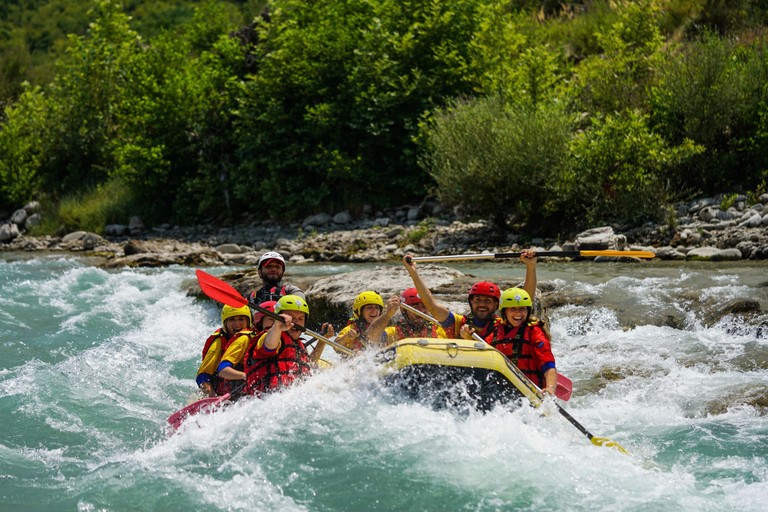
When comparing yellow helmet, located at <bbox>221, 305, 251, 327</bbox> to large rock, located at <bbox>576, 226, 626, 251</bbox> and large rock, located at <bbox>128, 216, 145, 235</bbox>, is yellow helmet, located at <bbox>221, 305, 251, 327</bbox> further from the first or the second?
large rock, located at <bbox>128, 216, 145, 235</bbox>

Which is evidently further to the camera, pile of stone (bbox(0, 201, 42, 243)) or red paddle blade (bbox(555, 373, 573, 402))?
pile of stone (bbox(0, 201, 42, 243))

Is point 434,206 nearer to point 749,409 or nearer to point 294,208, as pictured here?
point 294,208

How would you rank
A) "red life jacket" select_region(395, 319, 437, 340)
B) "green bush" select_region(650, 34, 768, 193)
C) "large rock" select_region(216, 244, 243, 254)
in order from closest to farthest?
"red life jacket" select_region(395, 319, 437, 340) < "green bush" select_region(650, 34, 768, 193) < "large rock" select_region(216, 244, 243, 254)

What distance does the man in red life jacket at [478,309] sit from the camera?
4.73 metres

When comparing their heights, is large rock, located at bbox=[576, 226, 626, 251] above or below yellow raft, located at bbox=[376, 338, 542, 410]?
below

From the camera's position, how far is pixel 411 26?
17.0m

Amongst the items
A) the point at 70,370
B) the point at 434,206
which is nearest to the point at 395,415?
the point at 70,370

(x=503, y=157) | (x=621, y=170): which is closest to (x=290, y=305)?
(x=503, y=157)

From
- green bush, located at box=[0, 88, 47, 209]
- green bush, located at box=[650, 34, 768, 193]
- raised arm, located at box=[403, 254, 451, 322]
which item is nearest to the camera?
raised arm, located at box=[403, 254, 451, 322]

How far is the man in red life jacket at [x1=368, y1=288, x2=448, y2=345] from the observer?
4.89m

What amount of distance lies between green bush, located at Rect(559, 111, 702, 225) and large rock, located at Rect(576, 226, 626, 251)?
994 mm

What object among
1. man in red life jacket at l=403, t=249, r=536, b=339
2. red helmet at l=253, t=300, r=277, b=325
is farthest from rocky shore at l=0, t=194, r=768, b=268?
red helmet at l=253, t=300, r=277, b=325

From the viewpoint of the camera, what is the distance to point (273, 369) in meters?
4.65

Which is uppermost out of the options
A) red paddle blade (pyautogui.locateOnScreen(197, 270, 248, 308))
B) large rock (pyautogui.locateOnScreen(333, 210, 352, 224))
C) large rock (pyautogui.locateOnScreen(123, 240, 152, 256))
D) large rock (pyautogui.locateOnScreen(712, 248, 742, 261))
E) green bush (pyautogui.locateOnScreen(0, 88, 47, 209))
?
green bush (pyautogui.locateOnScreen(0, 88, 47, 209))
